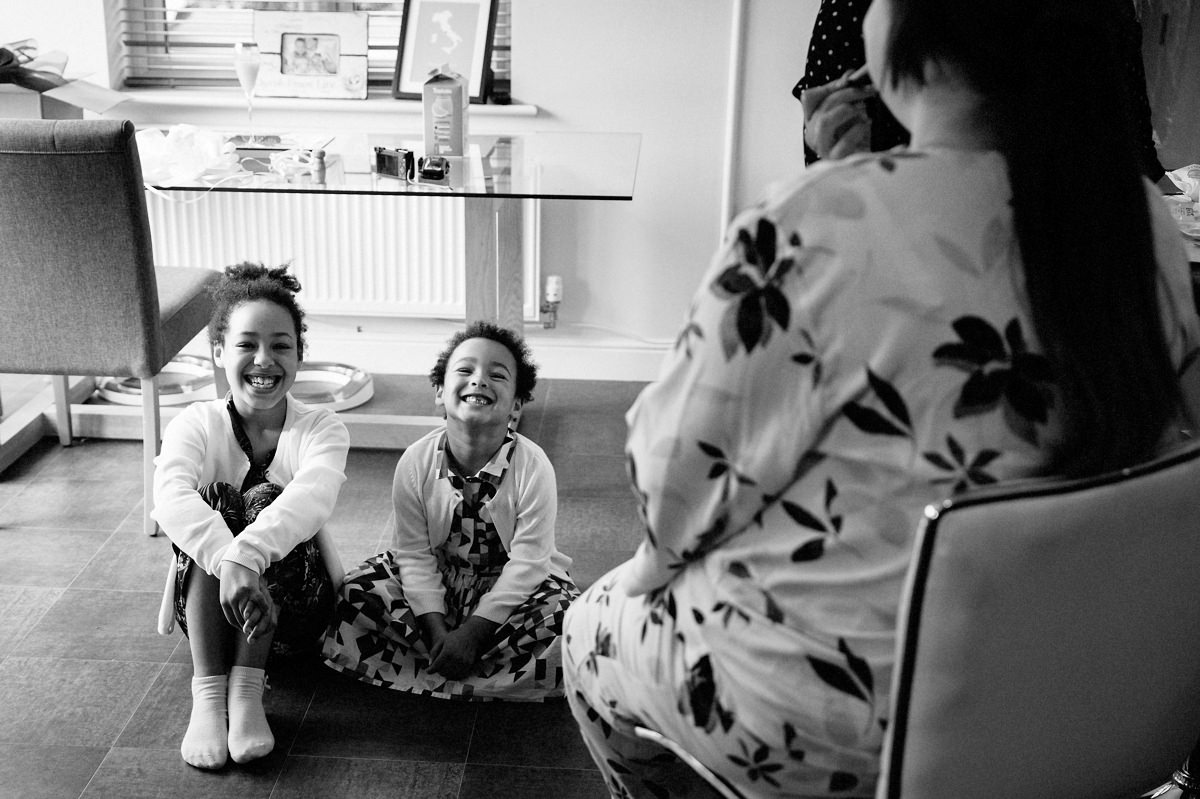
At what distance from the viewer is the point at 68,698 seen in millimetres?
2068

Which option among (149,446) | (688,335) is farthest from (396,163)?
(688,335)

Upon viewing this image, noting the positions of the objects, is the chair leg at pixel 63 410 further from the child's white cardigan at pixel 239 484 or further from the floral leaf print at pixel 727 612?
the floral leaf print at pixel 727 612

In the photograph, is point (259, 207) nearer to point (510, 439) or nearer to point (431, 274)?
point (431, 274)

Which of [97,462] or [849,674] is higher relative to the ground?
[849,674]

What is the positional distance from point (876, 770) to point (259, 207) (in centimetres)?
294

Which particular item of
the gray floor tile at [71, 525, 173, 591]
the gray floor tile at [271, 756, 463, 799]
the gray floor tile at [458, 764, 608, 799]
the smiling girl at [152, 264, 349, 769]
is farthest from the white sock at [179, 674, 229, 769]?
the gray floor tile at [71, 525, 173, 591]

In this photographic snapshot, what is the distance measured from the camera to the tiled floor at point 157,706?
1.87m

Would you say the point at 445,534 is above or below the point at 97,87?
below

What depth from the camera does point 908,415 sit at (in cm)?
103

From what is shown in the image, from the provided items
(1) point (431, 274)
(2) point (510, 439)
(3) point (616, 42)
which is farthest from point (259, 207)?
(2) point (510, 439)

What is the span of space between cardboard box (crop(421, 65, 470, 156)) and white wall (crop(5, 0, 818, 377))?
28.5 inches

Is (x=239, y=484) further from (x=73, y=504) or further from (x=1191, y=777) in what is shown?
(x=1191, y=777)

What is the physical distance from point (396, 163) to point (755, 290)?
1765 mm

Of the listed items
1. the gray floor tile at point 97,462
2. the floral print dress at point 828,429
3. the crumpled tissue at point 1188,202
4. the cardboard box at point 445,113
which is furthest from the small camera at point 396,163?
the floral print dress at point 828,429
